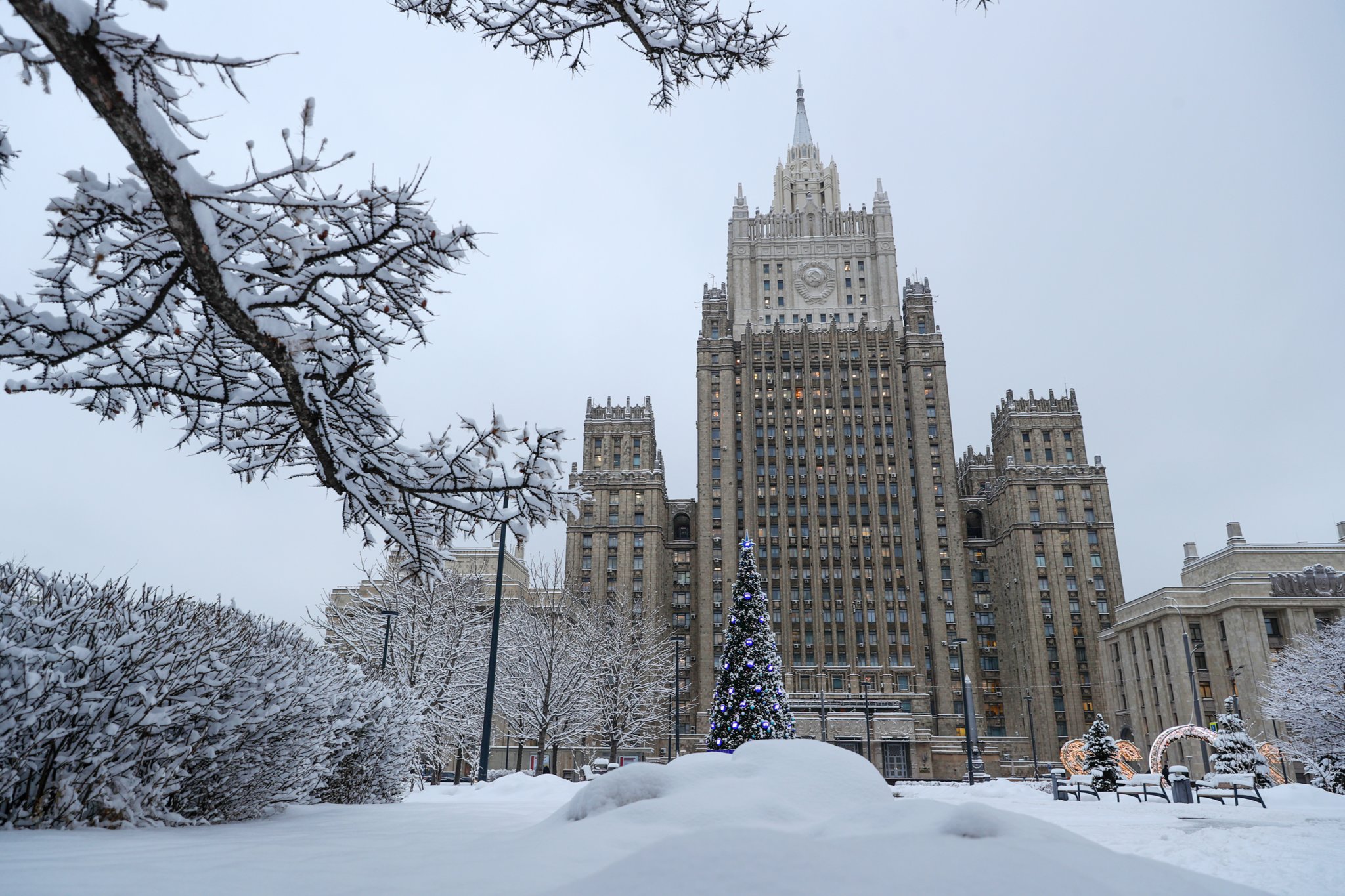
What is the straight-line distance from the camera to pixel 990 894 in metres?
3.93

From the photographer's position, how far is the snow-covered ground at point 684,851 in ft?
13.9

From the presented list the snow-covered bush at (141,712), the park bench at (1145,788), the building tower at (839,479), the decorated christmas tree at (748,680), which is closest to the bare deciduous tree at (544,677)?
the decorated christmas tree at (748,680)

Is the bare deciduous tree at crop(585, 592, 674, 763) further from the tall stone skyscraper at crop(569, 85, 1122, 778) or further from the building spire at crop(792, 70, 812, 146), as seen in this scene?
the building spire at crop(792, 70, 812, 146)

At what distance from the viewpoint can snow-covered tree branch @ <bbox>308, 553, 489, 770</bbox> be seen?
3105 centimetres

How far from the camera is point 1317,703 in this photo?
107 ft

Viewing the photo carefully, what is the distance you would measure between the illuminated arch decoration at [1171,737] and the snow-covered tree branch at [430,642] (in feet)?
91.6

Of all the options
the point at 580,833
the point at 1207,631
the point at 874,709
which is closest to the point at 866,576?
the point at 874,709

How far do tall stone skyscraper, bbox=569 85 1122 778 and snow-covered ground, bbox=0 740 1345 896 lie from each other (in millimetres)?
71608

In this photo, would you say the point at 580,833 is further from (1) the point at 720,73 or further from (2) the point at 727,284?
(2) the point at 727,284

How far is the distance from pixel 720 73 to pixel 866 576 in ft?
271

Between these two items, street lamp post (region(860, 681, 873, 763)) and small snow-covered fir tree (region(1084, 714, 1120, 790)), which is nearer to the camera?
small snow-covered fir tree (region(1084, 714, 1120, 790))

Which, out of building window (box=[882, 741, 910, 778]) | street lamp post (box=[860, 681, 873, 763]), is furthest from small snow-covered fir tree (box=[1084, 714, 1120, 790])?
building window (box=[882, 741, 910, 778])

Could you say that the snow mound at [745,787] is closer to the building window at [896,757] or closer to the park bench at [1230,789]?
the park bench at [1230,789]

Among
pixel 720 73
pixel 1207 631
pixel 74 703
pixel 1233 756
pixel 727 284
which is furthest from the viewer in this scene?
pixel 727 284
